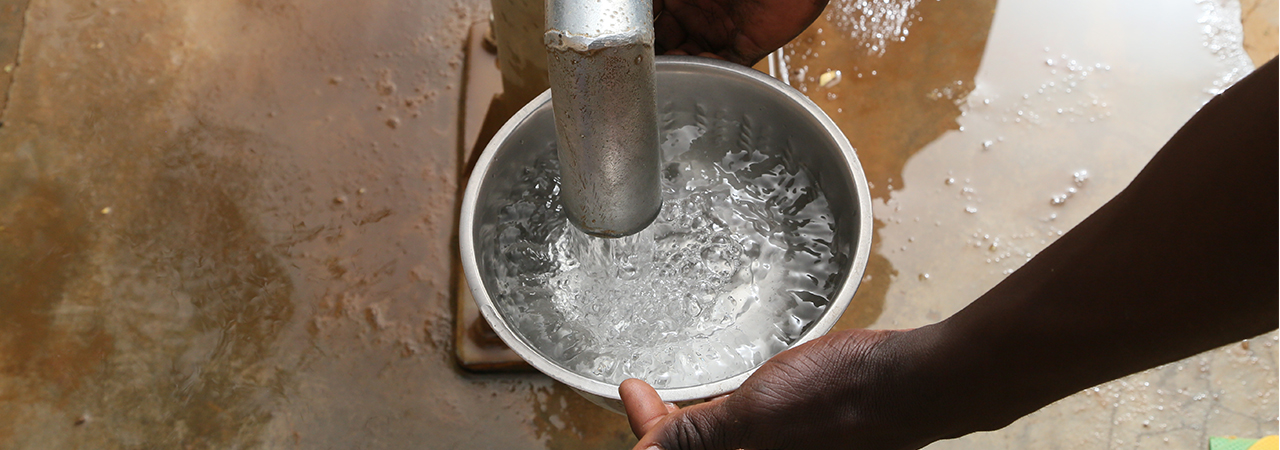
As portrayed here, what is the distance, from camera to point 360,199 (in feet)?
5.99

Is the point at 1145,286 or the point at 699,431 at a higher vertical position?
the point at 1145,286

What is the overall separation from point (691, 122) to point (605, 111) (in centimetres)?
50

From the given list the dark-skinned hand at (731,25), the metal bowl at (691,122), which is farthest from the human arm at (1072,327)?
the dark-skinned hand at (731,25)

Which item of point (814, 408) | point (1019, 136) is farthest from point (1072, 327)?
point (1019, 136)

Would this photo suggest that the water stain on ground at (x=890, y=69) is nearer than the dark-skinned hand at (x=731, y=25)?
No

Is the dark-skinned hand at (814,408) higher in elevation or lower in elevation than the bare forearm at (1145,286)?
lower

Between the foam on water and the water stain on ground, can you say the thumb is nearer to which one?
the foam on water

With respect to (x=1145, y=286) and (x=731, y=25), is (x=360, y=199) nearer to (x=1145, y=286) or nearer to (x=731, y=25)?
(x=731, y=25)

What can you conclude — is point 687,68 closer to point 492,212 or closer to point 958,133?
point 492,212

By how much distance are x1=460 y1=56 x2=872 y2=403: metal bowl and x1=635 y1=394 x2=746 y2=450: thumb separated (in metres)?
0.07

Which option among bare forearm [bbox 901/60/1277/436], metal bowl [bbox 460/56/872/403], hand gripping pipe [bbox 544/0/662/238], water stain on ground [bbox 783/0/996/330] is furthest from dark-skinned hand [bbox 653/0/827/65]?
bare forearm [bbox 901/60/1277/436]

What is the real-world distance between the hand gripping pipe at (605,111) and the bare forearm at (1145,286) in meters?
0.44

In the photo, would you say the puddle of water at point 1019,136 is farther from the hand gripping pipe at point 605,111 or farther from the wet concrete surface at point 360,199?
the hand gripping pipe at point 605,111

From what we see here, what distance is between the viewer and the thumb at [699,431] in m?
0.91
